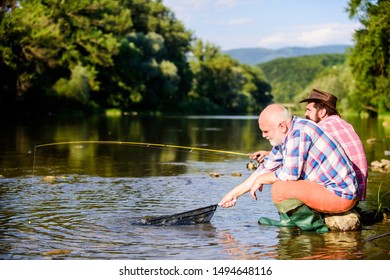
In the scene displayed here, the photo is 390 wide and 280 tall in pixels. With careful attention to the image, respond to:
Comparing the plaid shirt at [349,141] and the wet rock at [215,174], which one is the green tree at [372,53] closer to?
the wet rock at [215,174]

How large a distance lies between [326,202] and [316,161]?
1.74 ft

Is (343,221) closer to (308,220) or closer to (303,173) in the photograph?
(308,220)

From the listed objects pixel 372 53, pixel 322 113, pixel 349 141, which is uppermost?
pixel 372 53

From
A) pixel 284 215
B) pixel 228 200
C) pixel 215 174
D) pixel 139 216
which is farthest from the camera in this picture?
pixel 215 174

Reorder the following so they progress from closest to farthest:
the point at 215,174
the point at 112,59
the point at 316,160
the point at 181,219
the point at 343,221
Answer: the point at 316,160 < the point at 343,221 < the point at 181,219 < the point at 215,174 < the point at 112,59

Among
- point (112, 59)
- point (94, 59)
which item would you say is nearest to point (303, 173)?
point (94, 59)

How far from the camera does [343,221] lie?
8.32m

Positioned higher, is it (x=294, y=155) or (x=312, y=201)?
(x=294, y=155)

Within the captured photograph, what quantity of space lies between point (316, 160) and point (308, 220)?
87cm

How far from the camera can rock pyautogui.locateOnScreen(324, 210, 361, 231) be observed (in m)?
8.33

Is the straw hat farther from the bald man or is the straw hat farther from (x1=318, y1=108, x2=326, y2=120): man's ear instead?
the bald man

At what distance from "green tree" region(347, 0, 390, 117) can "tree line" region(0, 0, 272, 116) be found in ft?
86.0

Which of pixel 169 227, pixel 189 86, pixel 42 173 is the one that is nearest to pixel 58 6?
pixel 189 86

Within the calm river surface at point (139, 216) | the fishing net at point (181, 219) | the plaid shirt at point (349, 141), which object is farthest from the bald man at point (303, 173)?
the fishing net at point (181, 219)
